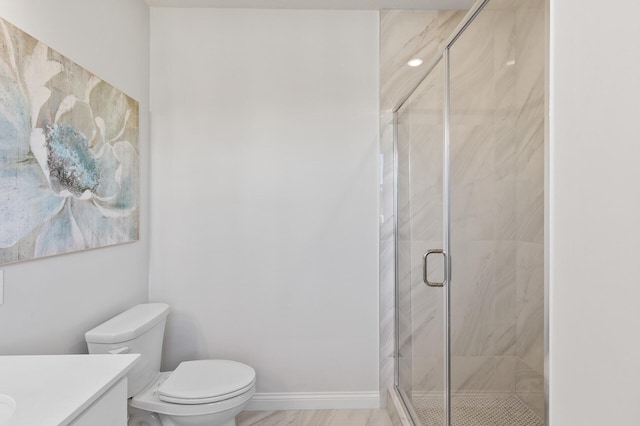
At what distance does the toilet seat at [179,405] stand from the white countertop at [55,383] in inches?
27.5

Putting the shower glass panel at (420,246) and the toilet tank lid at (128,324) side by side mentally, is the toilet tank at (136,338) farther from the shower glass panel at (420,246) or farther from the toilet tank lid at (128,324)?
the shower glass panel at (420,246)

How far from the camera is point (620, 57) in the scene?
1.73 ft

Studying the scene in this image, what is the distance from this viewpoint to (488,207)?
1316 millimetres

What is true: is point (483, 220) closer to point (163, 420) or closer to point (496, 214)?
point (496, 214)

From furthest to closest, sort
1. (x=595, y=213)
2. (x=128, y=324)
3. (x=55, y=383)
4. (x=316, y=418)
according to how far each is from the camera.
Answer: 1. (x=316, y=418)
2. (x=128, y=324)
3. (x=55, y=383)
4. (x=595, y=213)

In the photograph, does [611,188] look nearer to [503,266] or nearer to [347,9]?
[503,266]

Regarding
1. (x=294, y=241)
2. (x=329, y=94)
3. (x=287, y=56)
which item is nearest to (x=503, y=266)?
(x=294, y=241)

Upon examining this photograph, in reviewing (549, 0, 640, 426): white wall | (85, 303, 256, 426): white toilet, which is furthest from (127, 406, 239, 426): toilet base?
(549, 0, 640, 426): white wall

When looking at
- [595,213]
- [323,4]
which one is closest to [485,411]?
[595,213]

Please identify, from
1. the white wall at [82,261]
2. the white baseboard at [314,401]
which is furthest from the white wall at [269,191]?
the white wall at [82,261]

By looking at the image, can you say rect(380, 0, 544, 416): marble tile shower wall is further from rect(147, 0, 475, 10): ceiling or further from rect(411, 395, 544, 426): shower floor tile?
rect(147, 0, 475, 10): ceiling

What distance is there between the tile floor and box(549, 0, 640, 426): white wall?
176cm

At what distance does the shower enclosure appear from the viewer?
3.39 ft

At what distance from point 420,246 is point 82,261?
1.55 m
